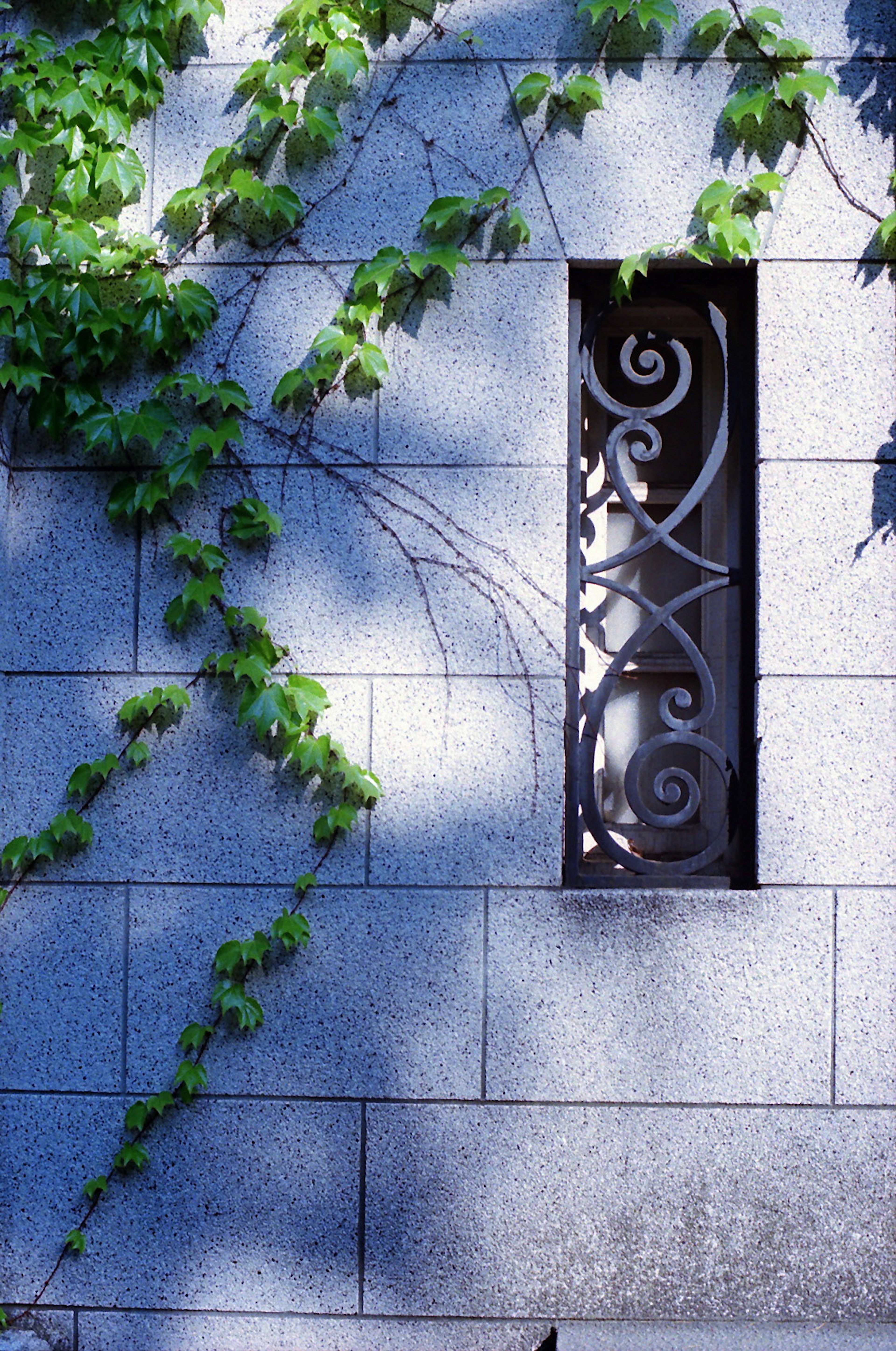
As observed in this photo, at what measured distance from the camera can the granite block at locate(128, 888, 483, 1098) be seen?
8.74 feet

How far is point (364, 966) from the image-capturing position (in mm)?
2688

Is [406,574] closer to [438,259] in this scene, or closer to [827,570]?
[438,259]

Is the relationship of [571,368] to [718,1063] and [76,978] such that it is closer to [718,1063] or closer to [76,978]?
[718,1063]

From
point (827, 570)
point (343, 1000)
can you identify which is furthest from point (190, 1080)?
point (827, 570)

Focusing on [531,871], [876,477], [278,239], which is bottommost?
[531,871]

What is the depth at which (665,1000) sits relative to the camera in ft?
8.70

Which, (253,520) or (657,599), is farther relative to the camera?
(657,599)

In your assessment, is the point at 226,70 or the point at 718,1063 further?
the point at 226,70

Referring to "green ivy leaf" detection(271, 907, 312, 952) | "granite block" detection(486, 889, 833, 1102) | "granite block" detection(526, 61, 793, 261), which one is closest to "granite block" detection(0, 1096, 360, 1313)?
"green ivy leaf" detection(271, 907, 312, 952)

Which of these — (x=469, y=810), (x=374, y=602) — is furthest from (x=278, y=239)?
(x=469, y=810)

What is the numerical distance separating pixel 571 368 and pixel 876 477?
96 centimetres

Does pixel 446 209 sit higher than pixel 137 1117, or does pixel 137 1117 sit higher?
pixel 446 209

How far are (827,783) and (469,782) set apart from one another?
3.40ft

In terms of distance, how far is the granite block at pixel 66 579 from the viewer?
2.79m
